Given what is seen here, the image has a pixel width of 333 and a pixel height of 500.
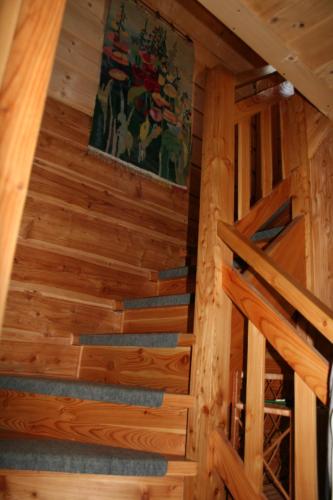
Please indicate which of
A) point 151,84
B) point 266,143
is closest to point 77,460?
point 266,143

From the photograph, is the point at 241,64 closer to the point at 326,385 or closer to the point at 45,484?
the point at 326,385

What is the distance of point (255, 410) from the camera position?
4.59ft

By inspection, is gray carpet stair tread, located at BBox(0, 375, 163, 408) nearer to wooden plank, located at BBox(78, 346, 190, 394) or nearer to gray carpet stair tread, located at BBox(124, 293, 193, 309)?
wooden plank, located at BBox(78, 346, 190, 394)

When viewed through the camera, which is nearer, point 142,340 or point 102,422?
point 102,422

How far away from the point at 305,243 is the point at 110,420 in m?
1.30

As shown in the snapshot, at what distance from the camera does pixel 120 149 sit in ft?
9.77

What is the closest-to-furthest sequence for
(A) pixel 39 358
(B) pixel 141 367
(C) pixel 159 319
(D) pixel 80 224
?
(B) pixel 141 367, (C) pixel 159 319, (A) pixel 39 358, (D) pixel 80 224

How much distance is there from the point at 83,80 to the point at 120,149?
22.5 inches

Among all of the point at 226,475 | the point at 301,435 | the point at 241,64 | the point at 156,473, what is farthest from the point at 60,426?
the point at 241,64

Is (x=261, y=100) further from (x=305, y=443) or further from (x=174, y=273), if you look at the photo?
(x=305, y=443)

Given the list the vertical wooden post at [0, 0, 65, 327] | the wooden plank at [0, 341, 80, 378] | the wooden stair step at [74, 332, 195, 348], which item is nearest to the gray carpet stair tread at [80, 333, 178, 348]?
the wooden stair step at [74, 332, 195, 348]

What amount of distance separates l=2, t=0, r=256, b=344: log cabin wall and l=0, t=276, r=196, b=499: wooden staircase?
0.37 meters

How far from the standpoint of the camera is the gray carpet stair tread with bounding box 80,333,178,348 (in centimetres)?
170

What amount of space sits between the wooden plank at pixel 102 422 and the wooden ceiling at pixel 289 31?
1.51m
